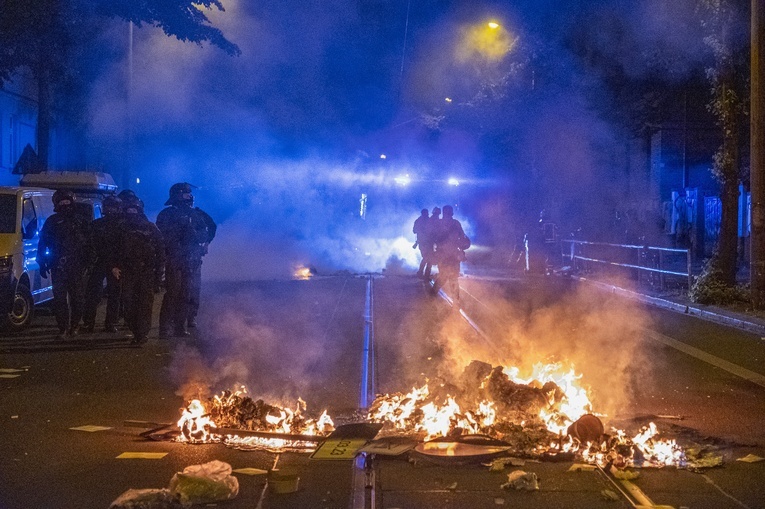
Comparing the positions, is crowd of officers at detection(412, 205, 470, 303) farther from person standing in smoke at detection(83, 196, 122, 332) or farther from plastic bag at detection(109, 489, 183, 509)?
plastic bag at detection(109, 489, 183, 509)

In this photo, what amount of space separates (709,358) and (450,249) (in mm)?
5327

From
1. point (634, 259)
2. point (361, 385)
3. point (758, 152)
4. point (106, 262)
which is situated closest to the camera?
point (361, 385)

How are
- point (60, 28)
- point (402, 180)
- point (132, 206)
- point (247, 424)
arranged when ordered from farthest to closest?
point (402, 180)
point (60, 28)
point (132, 206)
point (247, 424)

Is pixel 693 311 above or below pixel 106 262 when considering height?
below

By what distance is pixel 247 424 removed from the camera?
6.33m

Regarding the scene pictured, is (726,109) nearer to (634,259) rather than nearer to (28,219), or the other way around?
(634,259)

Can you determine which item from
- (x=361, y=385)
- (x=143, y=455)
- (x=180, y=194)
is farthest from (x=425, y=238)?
(x=143, y=455)

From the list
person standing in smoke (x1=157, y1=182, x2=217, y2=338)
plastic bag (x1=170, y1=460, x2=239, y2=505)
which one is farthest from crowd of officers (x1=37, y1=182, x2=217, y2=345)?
plastic bag (x1=170, y1=460, x2=239, y2=505)

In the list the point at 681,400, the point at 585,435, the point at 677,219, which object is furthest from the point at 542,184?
the point at 585,435

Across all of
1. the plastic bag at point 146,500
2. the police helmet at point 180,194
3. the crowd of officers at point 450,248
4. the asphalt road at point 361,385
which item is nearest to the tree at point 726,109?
the asphalt road at point 361,385

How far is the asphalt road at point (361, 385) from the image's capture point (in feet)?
16.4

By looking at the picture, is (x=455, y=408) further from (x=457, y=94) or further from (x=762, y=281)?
(x=457, y=94)

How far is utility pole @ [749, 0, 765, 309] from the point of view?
14.7 meters

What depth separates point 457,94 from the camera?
37.4m
